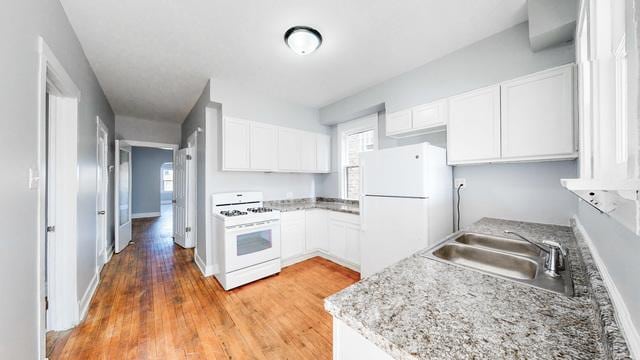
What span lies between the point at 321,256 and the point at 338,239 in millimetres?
583

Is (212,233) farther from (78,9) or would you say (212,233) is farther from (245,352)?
(78,9)

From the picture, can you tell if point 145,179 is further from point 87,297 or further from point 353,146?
point 353,146

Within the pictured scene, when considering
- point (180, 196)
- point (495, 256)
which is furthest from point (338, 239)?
point (180, 196)

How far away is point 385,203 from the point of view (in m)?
2.56

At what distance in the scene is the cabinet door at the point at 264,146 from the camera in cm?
340

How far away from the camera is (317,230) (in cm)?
375

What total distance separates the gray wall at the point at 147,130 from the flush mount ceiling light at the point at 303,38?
15.1 ft

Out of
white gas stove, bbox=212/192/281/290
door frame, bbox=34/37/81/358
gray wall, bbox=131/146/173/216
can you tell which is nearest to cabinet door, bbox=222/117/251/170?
white gas stove, bbox=212/192/281/290

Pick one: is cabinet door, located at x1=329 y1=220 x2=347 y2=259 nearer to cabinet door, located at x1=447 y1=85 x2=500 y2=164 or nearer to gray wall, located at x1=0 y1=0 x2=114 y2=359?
cabinet door, located at x1=447 y1=85 x2=500 y2=164

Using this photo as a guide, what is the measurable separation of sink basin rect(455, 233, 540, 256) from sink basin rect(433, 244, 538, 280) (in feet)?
0.49

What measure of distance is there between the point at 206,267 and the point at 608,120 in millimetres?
3829

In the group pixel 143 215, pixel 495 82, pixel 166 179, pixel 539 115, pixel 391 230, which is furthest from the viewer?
pixel 166 179

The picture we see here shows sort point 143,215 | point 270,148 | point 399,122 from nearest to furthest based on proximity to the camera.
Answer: point 399,122, point 270,148, point 143,215

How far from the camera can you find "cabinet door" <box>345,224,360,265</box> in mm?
3172
